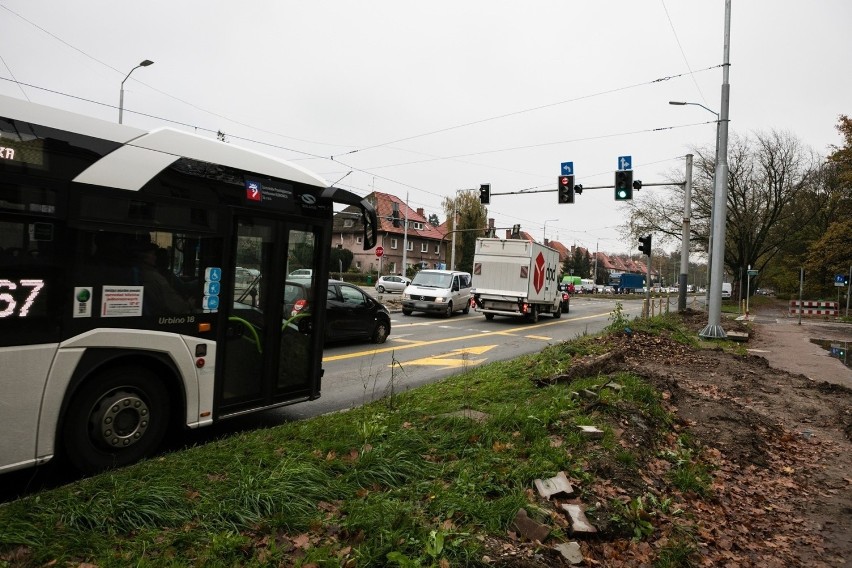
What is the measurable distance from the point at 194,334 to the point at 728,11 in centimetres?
1759

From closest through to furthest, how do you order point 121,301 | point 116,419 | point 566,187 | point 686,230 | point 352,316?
point 121,301 → point 116,419 → point 352,316 → point 686,230 → point 566,187

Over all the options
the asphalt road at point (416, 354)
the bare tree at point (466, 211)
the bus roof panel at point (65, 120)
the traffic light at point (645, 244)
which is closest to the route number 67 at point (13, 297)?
the bus roof panel at point (65, 120)

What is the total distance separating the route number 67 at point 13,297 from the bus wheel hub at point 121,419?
3.30 feet

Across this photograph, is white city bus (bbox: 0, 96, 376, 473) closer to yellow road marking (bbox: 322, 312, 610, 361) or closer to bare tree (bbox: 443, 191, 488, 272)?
yellow road marking (bbox: 322, 312, 610, 361)

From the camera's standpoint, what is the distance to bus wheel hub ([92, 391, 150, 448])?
4.48 m

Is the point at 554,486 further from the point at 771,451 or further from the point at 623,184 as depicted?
the point at 623,184

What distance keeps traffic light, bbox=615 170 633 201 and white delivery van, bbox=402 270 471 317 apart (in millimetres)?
7359

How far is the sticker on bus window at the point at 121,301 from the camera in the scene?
4359 millimetres

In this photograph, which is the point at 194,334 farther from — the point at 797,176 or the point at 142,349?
the point at 797,176

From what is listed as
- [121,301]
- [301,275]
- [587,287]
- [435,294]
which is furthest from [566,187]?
[587,287]

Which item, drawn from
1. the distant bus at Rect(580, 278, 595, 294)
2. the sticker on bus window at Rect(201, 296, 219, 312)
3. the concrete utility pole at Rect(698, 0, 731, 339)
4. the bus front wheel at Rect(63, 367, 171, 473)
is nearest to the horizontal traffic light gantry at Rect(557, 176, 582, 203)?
the concrete utility pole at Rect(698, 0, 731, 339)

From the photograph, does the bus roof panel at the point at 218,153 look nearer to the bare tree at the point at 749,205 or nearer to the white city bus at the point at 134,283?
the white city bus at the point at 134,283

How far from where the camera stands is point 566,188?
23.6 m

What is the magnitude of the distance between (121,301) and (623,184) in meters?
21.1
